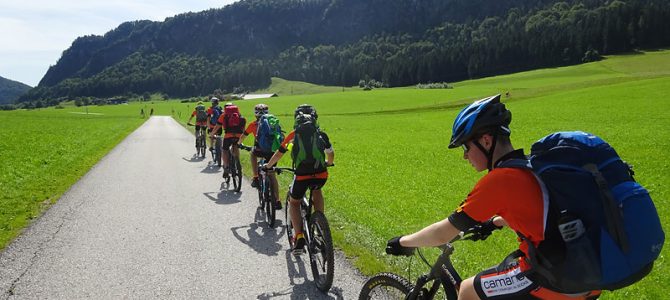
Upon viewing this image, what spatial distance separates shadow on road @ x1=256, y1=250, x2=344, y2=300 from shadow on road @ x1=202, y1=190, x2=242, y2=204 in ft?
17.5

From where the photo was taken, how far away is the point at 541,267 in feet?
9.55

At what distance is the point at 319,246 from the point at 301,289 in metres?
0.69

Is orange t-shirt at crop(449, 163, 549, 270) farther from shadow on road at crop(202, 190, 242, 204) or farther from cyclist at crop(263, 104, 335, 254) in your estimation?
shadow on road at crop(202, 190, 242, 204)

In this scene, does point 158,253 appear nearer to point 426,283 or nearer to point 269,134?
point 269,134

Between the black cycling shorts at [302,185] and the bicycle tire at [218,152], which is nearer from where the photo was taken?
the black cycling shorts at [302,185]

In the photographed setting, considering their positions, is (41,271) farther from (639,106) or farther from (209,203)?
(639,106)

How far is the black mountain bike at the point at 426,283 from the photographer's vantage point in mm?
3979

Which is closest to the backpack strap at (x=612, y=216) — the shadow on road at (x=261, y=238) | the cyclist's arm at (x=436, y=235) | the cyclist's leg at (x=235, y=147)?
the cyclist's arm at (x=436, y=235)

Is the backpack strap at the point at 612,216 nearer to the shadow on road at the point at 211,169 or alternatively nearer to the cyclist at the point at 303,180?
the cyclist at the point at 303,180

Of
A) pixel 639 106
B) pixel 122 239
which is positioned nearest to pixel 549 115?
pixel 639 106

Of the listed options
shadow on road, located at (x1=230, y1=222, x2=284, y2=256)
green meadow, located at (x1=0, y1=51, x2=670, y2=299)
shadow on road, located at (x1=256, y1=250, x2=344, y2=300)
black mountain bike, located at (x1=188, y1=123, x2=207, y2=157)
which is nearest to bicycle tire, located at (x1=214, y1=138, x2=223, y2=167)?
green meadow, located at (x1=0, y1=51, x2=670, y2=299)

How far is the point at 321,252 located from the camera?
6828 mm

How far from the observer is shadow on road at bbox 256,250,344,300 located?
256 inches

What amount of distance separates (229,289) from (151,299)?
3.62 ft
